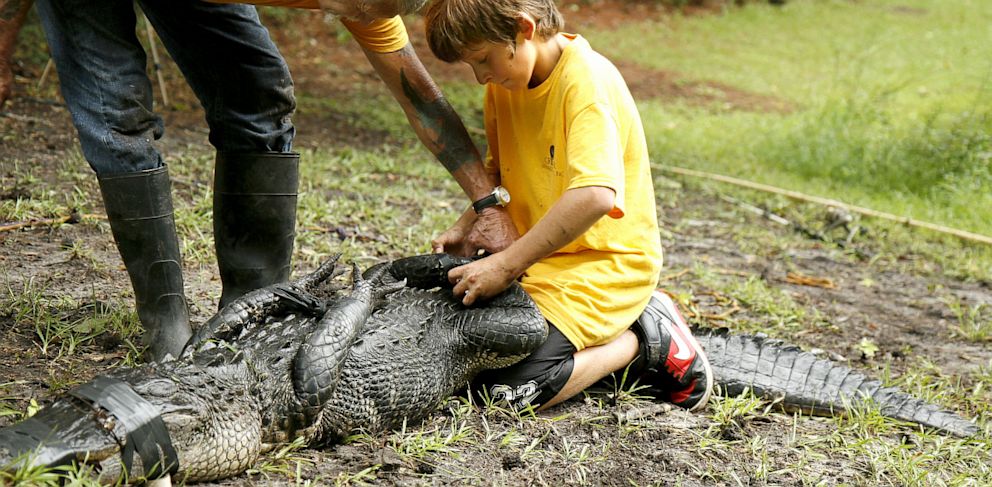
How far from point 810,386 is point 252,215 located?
78.5 inches

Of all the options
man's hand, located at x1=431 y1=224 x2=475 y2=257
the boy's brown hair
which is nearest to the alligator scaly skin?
man's hand, located at x1=431 y1=224 x2=475 y2=257

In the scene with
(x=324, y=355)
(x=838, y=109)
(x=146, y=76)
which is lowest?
(x=838, y=109)

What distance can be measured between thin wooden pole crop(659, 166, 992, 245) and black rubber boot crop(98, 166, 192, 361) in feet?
14.6

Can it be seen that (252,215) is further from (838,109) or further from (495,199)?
(838,109)

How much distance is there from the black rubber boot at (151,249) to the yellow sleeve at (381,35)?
0.76 meters

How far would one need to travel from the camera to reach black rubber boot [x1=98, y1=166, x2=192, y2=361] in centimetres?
261

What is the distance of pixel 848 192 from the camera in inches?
259

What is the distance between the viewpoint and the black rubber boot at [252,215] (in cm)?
297

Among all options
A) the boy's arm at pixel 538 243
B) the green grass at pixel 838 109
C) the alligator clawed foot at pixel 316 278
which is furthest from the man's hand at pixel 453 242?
the green grass at pixel 838 109

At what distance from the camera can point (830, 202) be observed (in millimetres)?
5949

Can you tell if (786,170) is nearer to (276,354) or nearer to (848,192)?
(848,192)

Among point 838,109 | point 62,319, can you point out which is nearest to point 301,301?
point 62,319

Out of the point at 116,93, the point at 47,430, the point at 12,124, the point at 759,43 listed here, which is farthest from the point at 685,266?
the point at 759,43

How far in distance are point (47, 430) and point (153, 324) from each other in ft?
2.68
